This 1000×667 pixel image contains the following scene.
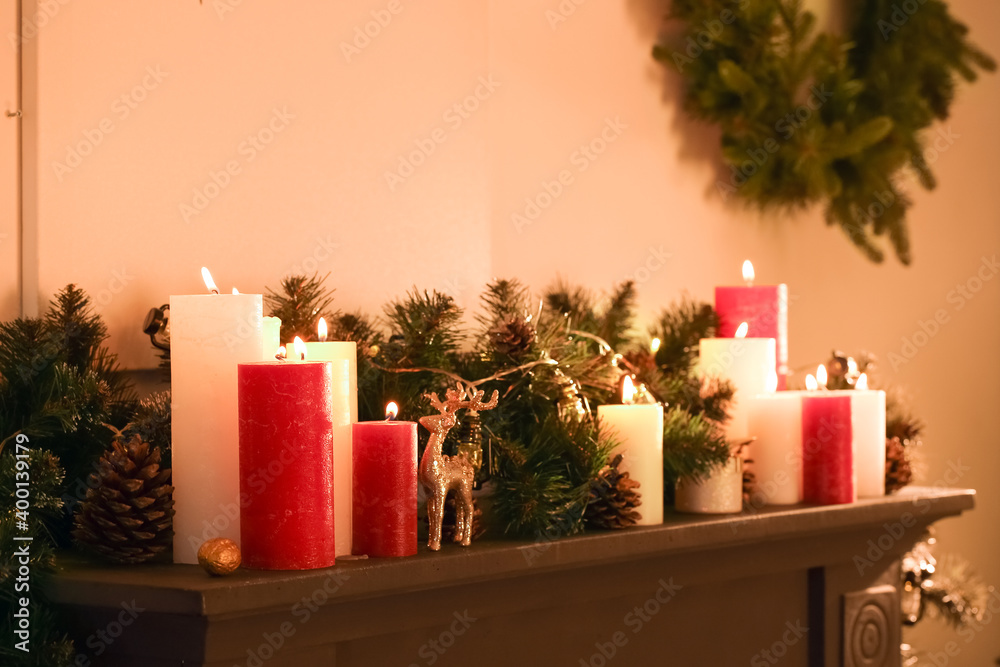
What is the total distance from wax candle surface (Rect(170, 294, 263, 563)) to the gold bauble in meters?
0.08

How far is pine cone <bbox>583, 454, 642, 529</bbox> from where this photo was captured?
3.70 ft

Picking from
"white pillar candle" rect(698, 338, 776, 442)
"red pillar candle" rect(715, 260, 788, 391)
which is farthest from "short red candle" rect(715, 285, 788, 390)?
"white pillar candle" rect(698, 338, 776, 442)

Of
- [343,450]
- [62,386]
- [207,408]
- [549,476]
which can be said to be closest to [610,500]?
[549,476]

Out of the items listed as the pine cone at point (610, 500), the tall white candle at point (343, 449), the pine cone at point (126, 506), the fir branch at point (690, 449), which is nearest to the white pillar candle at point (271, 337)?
the tall white candle at point (343, 449)

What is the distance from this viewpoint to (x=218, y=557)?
2.78 feet

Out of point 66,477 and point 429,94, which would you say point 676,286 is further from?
point 66,477

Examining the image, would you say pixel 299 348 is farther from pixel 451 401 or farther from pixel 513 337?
pixel 513 337

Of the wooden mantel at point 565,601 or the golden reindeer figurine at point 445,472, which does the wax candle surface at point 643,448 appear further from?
the golden reindeer figurine at point 445,472

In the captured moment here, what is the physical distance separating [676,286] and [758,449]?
18.0 inches

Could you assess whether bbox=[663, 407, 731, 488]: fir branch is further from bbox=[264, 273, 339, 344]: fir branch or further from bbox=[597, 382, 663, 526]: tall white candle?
bbox=[264, 273, 339, 344]: fir branch

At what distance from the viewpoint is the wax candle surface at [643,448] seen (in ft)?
3.86

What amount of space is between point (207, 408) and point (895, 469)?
965 millimetres

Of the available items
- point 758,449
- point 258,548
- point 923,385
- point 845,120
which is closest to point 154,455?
point 258,548

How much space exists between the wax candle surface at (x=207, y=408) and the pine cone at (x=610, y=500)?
0.37 meters
